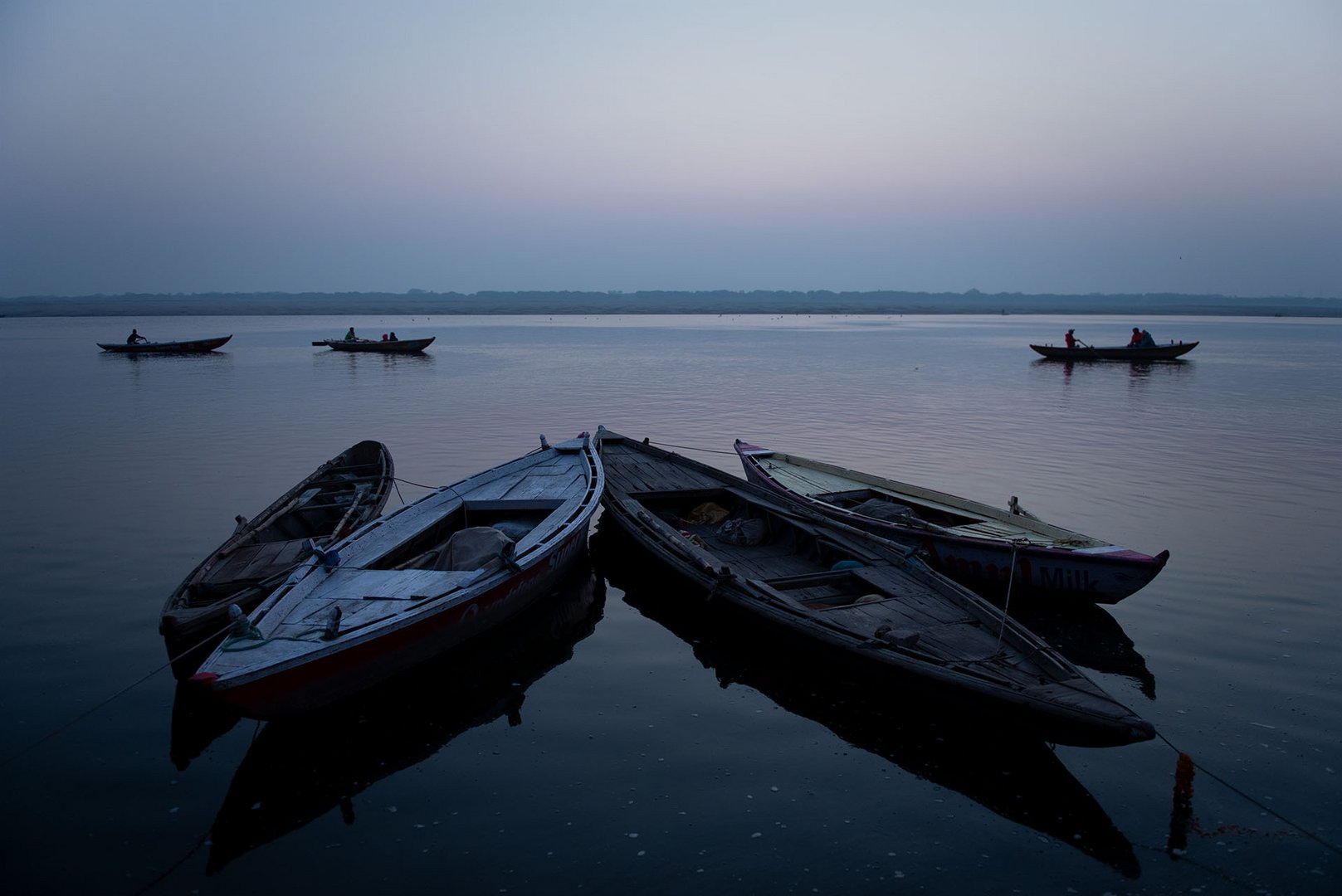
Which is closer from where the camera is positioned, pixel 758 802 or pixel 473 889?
pixel 473 889

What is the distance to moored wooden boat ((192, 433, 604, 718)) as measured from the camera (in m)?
6.85

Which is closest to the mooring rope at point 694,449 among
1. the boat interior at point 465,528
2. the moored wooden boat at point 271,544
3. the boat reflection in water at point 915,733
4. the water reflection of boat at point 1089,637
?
the boat interior at point 465,528

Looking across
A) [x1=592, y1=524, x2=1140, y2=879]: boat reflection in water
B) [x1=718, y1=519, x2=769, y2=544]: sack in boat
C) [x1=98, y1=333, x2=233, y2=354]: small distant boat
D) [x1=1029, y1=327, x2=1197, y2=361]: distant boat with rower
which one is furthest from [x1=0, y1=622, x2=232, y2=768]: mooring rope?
[x1=1029, y1=327, x2=1197, y2=361]: distant boat with rower

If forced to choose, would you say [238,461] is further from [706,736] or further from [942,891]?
[942,891]

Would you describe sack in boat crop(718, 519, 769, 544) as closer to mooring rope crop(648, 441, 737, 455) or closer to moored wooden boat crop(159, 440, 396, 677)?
moored wooden boat crop(159, 440, 396, 677)

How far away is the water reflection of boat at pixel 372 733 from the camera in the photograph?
20.7 feet

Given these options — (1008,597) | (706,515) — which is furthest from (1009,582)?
(706,515)

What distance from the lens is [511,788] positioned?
6.59 m

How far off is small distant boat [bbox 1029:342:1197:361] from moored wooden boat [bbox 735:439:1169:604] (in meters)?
37.6

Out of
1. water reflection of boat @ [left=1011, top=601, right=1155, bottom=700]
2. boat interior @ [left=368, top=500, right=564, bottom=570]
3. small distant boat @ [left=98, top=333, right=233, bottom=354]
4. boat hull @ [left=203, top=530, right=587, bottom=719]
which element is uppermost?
small distant boat @ [left=98, top=333, right=233, bottom=354]

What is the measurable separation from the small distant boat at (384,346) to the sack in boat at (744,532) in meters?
41.1

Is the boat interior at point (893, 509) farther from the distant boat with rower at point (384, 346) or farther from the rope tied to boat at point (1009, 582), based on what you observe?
Answer: the distant boat with rower at point (384, 346)

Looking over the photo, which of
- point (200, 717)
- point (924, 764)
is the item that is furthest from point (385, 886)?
point (924, 764)

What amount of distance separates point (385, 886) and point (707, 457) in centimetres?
1428
